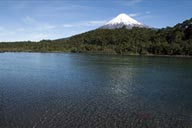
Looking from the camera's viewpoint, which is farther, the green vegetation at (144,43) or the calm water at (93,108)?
the green vegetation at (144,43)

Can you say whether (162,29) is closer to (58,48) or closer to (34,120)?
(58,48)

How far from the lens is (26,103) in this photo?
63.2 feet

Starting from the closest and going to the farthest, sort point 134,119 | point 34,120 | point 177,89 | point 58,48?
1. point 34,120
2. point 134,119
3. point 177,89
4. point 58,48

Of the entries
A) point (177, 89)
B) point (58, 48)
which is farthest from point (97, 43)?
point (177, 89)

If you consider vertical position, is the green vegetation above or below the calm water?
above

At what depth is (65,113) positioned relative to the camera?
55.5 feet

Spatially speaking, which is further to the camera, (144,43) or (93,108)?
(144,43)

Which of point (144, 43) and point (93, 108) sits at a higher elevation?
point (144, 43)

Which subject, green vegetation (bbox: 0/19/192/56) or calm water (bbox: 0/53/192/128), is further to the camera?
green vegetation (bbox: 0/19/192/56)

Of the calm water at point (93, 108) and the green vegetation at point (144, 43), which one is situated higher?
the green vegetation at point (144, 43)

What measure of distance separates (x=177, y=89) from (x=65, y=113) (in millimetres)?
16437

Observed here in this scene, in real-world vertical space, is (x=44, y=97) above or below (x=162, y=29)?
below

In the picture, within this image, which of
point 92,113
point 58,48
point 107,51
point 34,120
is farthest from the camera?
point 58,48

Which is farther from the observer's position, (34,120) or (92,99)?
(92,99)
